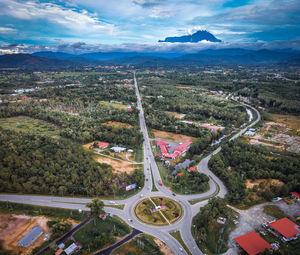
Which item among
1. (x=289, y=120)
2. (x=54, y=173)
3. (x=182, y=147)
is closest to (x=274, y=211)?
(x=182, y=147)

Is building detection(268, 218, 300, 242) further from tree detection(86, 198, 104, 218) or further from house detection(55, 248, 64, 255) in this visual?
house detection(55, 248, 64, 255)

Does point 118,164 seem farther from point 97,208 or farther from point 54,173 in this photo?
point 97,208

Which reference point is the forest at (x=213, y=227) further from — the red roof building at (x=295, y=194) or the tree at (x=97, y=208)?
the tree at (x=97, y=208)

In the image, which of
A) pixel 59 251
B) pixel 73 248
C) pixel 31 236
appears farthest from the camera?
pixel 31 236

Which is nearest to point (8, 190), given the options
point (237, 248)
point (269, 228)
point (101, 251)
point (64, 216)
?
point (64, 216)

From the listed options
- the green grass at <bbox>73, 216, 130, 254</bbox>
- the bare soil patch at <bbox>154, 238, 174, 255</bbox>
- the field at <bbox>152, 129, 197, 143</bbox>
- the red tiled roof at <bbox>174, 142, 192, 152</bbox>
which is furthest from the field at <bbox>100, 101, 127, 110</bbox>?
the bare soil patch at <bbox>154, 238, 174, 255</bbox>

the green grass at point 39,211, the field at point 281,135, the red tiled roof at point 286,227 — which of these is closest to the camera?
the red tiled roof at point 286,227

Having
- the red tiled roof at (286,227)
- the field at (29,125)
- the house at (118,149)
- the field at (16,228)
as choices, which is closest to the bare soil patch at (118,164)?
the house at (118,149)

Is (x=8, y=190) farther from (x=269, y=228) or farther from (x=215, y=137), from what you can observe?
(x=215, y=137)
